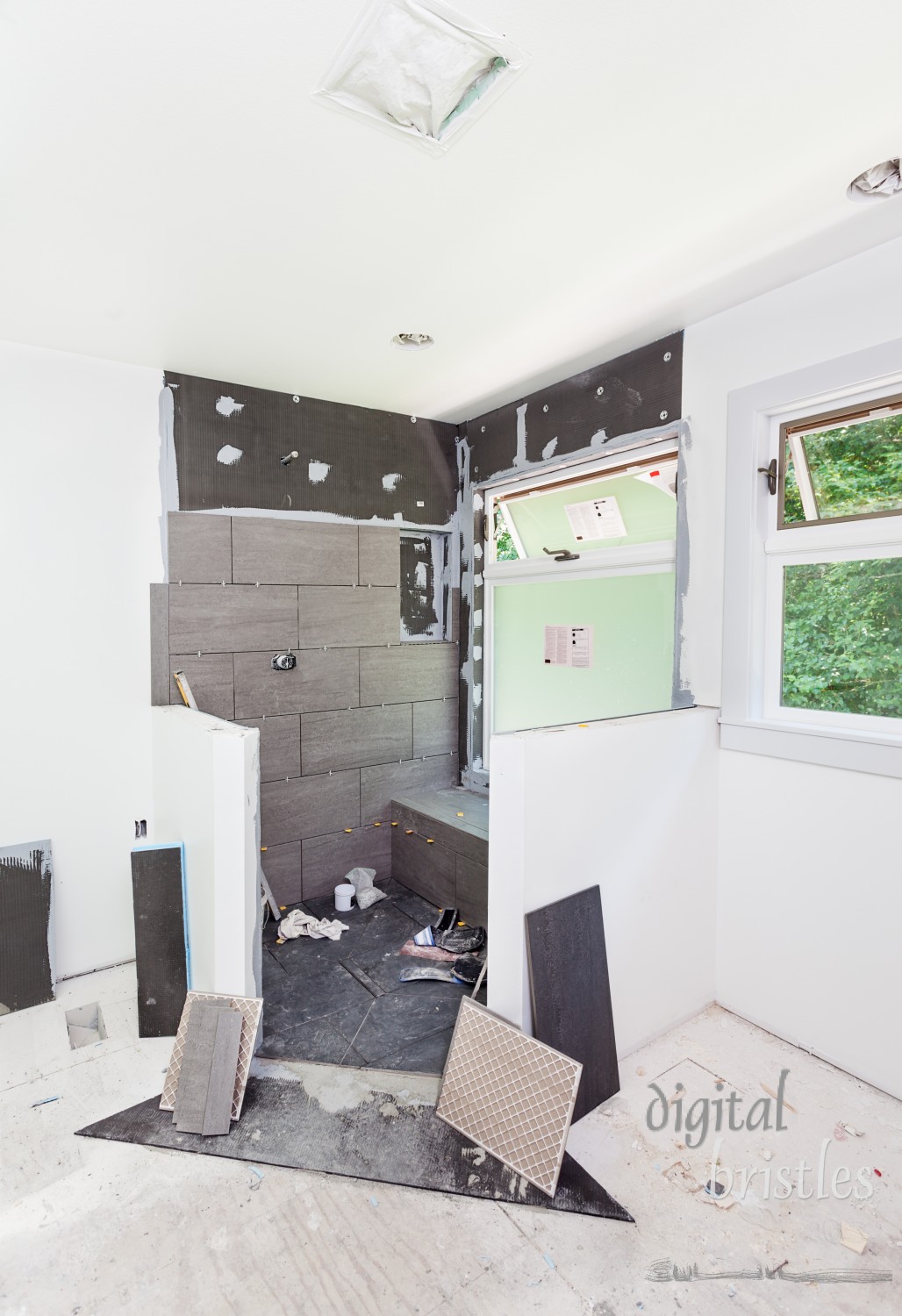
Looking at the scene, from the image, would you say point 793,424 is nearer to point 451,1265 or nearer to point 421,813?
point 421,813

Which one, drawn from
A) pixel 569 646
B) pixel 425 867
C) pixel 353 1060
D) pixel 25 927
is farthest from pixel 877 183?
pixel 25 927

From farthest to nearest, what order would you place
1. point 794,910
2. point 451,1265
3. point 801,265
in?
point 794,910, point 801,265, point 451,1265

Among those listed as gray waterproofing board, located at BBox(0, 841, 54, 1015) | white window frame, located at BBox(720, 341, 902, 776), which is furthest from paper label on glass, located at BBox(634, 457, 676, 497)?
gray waterproofing board, located at BBox(0, 841, 54, 1015)

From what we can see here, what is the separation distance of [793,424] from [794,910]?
1701 millimetres

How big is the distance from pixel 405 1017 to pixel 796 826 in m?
1.58

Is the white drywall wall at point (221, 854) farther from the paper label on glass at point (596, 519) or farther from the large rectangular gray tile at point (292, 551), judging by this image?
the paper label on glass at point (596, 519)

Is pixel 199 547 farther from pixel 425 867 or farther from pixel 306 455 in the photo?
pixel 425 867

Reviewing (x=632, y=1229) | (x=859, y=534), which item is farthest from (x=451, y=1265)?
(x=859, y=534)

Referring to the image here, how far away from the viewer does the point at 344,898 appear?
131 inches

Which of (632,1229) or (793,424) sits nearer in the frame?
(632,1229)

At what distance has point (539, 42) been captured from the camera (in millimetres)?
1307

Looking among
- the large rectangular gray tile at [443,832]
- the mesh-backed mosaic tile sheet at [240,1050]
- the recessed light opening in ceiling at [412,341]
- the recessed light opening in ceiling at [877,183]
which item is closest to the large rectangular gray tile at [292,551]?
the recessed light opening in ceiling at [412,341]

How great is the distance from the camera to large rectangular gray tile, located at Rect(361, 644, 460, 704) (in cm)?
361

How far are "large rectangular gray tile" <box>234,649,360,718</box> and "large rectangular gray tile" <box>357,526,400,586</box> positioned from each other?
424mm
